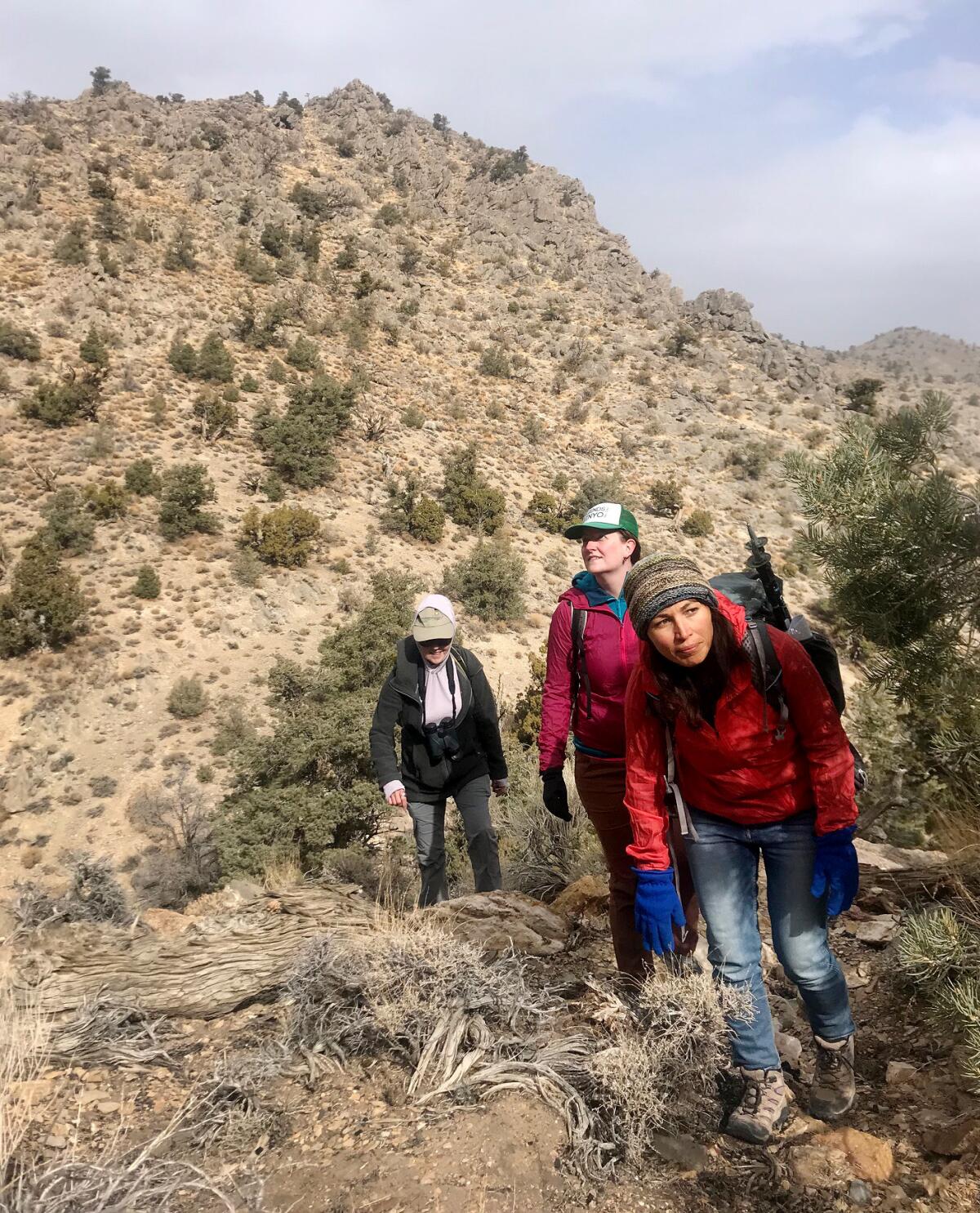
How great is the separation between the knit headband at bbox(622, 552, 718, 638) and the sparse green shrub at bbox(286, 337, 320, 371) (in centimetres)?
2429

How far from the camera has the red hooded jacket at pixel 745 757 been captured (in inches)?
65.8

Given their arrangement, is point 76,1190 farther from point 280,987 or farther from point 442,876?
point 442,876

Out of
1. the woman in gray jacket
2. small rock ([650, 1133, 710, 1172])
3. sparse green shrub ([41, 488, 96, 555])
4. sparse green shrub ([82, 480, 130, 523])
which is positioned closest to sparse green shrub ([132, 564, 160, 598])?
sparse green shrub ([41, 488, 96, 555])

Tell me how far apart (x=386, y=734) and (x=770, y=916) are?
2098 mm

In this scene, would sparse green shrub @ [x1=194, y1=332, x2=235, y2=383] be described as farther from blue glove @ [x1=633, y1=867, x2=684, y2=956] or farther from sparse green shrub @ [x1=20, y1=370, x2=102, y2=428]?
blue glove @ [x1=633, y1=867, x2=684, y2=956]

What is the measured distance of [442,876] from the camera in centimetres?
355

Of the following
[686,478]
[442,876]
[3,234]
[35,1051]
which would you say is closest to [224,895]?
[442,876]

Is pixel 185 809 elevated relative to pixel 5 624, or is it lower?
lower

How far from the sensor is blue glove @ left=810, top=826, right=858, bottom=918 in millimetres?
1698

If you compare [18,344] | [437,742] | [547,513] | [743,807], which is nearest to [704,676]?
[743,807]

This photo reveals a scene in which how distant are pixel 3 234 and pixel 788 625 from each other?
30571mm

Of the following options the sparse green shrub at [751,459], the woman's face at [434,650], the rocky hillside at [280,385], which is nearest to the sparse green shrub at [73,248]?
the rocky hillside at [280,385]

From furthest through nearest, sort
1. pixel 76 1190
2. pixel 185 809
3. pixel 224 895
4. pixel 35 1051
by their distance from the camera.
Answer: pixel 185 809 < pixel 224 895 < pixel 35 1051 < pixel 76 1190

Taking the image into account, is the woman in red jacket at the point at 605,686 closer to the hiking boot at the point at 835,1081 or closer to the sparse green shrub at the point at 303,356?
the hiking boot at the point at 835,1081
